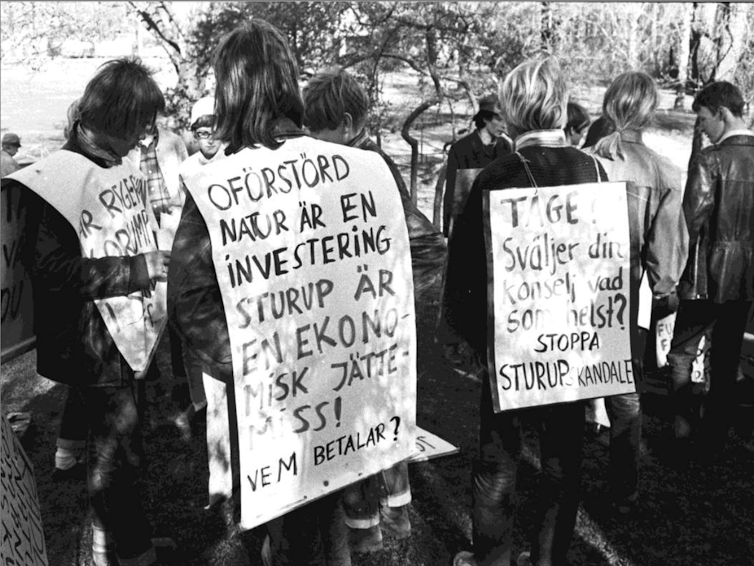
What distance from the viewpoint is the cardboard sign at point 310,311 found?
2.14 meters

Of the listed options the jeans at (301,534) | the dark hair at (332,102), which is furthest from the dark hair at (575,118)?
the jeans at (301,534)

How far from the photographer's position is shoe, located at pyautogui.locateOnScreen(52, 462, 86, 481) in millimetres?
4102

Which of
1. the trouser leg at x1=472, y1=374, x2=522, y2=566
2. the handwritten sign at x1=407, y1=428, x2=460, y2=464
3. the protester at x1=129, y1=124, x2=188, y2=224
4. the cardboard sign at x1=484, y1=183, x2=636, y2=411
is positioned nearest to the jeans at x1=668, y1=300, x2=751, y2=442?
the handwritten sign at x1=407, y1=428, x2=460, y2=464

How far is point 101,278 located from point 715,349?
126 inches

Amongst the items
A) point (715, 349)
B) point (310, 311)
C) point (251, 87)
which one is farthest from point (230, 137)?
point (715, 349)

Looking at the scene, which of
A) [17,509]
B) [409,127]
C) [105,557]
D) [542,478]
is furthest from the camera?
[409,127]

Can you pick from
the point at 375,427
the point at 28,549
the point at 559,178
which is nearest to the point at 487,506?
the point at 375,427

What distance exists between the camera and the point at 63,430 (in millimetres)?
4078

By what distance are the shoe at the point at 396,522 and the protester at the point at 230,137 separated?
1.58 metres

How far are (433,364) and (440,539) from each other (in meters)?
2.20

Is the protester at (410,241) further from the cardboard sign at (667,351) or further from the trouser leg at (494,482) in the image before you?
the cardboard sign at (667,351)

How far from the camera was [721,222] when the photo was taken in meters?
Answer: 3.96

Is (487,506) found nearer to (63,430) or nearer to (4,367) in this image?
(63,430)

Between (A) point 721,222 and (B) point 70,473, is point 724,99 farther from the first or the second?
(B) point 70,473
